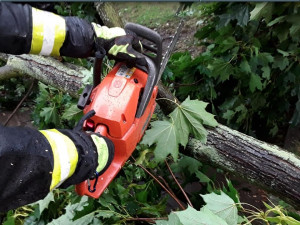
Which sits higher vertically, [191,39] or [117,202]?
[191,39]

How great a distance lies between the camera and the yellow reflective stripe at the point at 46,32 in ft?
5.96

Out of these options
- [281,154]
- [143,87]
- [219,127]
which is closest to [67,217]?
[143,87]

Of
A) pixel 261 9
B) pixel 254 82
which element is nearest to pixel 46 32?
pixel 261 9

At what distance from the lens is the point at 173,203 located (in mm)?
3008

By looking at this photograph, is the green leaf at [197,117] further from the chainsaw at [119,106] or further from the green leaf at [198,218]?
the green leaf at [198,218]

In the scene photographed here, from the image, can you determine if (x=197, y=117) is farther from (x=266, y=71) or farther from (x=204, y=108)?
(x=266, y=71)

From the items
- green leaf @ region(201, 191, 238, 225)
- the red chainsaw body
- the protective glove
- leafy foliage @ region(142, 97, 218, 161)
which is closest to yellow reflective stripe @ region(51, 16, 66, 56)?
the red chainsaw body

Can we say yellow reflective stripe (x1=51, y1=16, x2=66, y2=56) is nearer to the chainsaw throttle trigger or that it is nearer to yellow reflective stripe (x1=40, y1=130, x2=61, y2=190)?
the chainsaw throttle trigger

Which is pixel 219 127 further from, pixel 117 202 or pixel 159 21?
pixel 159 21

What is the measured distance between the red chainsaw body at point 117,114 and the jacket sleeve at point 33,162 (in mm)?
320

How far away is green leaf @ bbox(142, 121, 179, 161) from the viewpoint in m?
1.92

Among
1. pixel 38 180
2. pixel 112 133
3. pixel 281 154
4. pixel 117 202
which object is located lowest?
pixel 117 202

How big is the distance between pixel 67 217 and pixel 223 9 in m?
1.85

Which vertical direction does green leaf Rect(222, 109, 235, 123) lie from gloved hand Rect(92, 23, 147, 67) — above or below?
below
